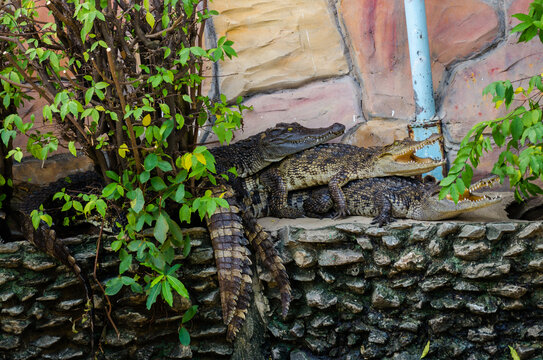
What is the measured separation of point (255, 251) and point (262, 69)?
5.35 ft

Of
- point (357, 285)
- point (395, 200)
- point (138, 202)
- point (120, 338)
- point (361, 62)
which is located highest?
point (361, 62)

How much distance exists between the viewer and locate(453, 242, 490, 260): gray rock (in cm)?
277

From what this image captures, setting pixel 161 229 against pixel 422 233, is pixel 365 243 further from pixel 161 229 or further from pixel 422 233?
pixel 161 229

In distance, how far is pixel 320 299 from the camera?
2.99 meters

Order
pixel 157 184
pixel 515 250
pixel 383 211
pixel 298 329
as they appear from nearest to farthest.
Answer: pixel 157 184
pixel 515 250
pixel 298 329
pixel 383 211

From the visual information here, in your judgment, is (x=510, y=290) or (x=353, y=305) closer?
(x=510, y=290)

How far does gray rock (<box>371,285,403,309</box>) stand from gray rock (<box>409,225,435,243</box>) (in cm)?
29

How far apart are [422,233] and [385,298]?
379 mm

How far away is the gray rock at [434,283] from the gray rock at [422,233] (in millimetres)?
203

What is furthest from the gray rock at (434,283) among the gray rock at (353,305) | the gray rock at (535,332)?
the gray rock at (535,332)

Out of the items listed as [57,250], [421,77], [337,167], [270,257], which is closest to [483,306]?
[270,257]

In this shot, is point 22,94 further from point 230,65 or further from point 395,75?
point 395,75

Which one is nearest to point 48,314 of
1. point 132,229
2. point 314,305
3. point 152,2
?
point 132,229

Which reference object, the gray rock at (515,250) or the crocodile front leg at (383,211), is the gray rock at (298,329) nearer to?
the crocodile front leg at (383,211)
